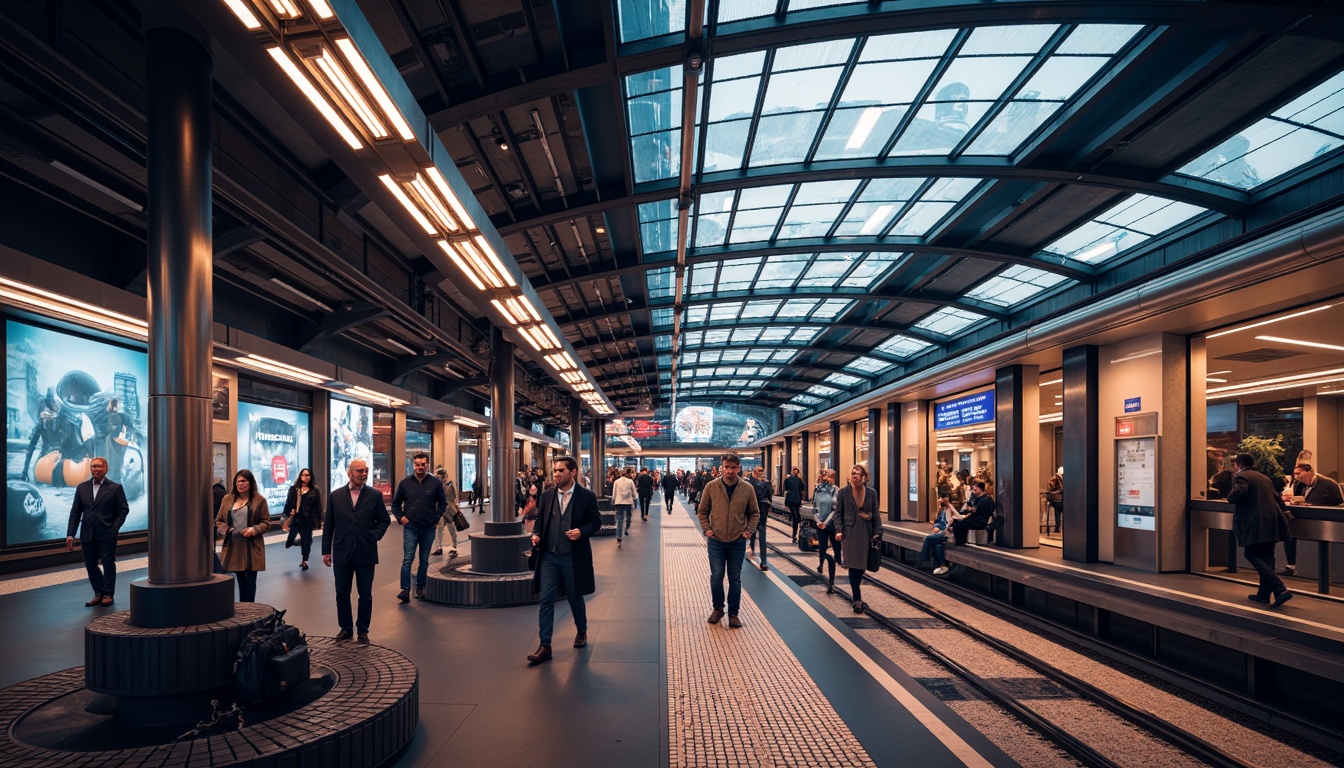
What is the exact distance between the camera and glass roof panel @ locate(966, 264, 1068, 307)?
578 inches

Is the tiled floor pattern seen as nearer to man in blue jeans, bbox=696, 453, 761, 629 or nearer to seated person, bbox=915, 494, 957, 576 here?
man in blue jeans, bbox=696, 453, 761, 629

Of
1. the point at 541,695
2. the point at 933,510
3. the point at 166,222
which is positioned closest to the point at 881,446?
the point at 933,510

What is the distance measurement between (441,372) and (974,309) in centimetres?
1709

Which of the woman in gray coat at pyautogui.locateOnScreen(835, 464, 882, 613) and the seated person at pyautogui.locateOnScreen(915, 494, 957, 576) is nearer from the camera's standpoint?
the woman in gray coat at pyautogui.locateOnScreen(835, 464, 882, 613)

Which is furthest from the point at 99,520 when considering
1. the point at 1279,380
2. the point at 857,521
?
the point at 1279,380

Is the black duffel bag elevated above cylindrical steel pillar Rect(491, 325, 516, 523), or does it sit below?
below

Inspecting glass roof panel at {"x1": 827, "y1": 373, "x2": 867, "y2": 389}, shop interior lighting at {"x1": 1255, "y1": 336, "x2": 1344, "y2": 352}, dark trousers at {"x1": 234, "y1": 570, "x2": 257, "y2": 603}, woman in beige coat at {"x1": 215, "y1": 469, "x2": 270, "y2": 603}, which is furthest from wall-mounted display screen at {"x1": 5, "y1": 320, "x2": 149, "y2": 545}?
glass roof panel at {"x1": 827, "y1": 373, "x2": 867, "y2": 389}

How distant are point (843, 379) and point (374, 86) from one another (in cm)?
2962

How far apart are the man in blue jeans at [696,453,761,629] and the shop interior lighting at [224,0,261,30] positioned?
5.42m

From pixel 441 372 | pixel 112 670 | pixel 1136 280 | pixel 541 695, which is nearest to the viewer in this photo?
pixel 112 670

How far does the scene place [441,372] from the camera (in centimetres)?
2461

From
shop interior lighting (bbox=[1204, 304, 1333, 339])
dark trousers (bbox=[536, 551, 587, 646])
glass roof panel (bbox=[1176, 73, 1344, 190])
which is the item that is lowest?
dark trousers (bbox=[536, 551, 587, 646])

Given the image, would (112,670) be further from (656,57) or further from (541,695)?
(656,57)

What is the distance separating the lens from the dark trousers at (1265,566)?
7178 millimetres
